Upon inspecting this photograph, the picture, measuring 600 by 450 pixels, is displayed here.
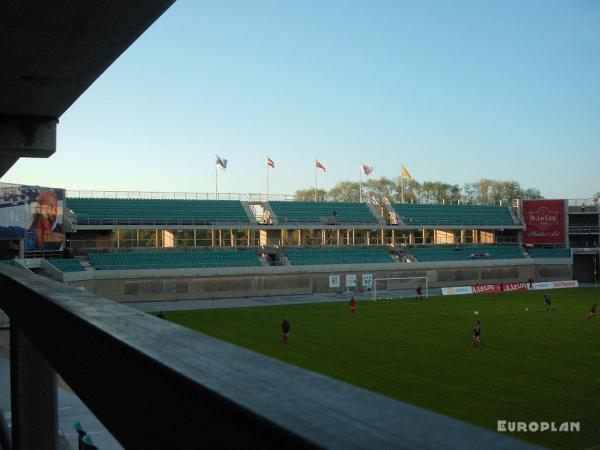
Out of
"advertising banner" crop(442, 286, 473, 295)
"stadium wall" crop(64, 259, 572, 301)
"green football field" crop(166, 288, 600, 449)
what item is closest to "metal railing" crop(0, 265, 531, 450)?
"green football field" crop(166, 288, 600, 449)

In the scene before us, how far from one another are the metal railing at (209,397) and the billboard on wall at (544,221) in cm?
6931

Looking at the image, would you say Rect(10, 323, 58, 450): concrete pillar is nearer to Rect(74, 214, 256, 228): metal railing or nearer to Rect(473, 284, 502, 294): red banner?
Rect(74, 214, 256, 228): metal railing

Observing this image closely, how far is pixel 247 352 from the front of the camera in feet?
5.27

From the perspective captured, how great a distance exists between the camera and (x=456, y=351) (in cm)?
2550

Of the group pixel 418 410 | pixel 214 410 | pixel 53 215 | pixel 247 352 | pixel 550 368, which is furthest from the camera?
pixel 53 215

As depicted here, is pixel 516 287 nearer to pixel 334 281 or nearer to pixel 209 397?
pixel 334 281

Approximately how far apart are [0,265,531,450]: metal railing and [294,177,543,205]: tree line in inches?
4553

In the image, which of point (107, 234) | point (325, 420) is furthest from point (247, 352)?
point (107, 234)

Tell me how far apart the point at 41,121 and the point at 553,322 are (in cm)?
3246

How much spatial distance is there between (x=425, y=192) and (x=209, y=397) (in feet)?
410

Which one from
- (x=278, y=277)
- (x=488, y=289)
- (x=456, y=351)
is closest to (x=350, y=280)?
(x=278, y=277)

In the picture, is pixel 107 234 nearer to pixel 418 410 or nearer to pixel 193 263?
pixel 193 263

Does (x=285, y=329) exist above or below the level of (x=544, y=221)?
below

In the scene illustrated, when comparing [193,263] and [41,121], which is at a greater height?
[41,121]
